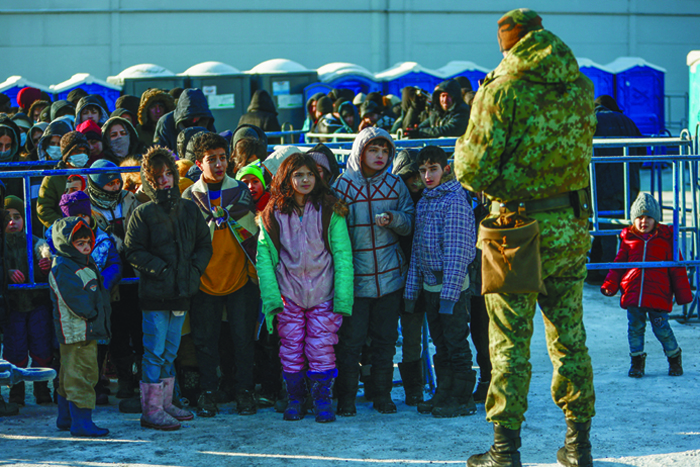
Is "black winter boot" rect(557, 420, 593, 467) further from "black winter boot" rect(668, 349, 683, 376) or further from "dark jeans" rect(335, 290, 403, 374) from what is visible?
"black winter boot" rect(668, 349, 683, 376)

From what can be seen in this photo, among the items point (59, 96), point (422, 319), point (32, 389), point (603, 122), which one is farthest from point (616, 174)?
point (59, 96)

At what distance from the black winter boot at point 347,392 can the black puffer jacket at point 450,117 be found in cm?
476

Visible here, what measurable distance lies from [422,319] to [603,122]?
5.14 metres

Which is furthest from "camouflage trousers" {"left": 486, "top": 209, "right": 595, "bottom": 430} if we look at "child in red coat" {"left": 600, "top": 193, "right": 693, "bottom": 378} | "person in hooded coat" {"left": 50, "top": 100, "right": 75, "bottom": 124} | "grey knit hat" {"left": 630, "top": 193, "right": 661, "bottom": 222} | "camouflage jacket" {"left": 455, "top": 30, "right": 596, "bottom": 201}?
"person in hooded coat" {"left": 50, "top": 100, "right": 75, "bottom": 124}

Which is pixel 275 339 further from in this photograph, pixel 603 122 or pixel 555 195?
pixel 603 122

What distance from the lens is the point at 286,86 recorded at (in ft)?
63.6

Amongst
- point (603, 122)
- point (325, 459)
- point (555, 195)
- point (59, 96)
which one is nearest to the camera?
point (555, 195)

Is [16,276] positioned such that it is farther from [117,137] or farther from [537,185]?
[537,185]

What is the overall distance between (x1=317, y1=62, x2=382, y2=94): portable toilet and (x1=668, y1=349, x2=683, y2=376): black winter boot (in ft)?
50.2

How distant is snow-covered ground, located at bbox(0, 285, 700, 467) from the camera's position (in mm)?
4008

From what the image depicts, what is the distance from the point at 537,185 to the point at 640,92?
61.9ft

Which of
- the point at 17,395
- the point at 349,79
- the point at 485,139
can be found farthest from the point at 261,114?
the point at 349,79

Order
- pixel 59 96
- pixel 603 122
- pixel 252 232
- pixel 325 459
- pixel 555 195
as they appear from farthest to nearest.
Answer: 1. pixel 59 96
2. pixel 603 122
3. pixel 252 232
4. pixel 325 459
5. pixel 555 195

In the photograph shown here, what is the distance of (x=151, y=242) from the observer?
4668 millimetres
